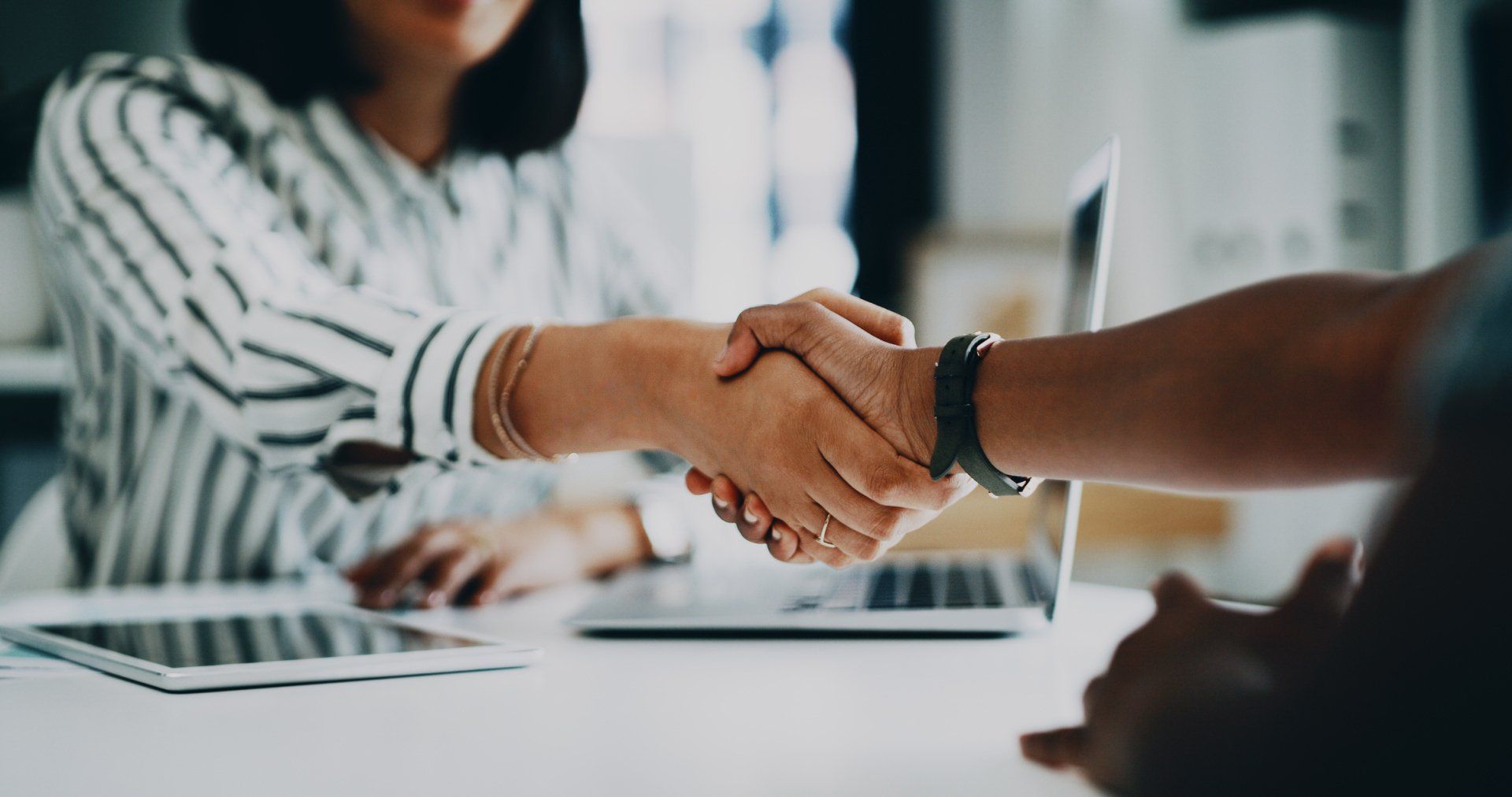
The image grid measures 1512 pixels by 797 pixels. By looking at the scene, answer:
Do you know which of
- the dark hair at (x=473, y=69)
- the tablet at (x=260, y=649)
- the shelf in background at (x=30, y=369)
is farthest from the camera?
the shelf in background at (x=30, y=369)

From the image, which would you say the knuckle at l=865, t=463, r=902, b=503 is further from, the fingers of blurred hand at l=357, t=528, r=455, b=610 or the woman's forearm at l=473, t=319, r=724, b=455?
the fingers of blurred hand at l=357, t=528, r=455, b=610

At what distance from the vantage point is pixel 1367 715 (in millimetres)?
269

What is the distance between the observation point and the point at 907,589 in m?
0.77

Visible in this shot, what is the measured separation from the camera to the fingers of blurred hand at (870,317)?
26.4 inches

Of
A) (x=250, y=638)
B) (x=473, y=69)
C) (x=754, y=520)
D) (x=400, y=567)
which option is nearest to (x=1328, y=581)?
(x=754, y=520)

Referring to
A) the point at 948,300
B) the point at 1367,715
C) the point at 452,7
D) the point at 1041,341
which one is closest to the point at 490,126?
the point at 452,7

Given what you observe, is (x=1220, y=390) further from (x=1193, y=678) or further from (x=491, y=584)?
(x=491, y=584)

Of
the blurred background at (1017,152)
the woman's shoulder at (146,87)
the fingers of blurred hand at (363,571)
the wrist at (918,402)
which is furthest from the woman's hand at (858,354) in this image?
the blurred background at (1017,152)

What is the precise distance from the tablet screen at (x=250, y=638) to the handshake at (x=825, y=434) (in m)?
0.21

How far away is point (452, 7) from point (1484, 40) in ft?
7.24

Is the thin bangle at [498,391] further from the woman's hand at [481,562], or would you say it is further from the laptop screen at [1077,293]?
the laptop screen at [1077,293]

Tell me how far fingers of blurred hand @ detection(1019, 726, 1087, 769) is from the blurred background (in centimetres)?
115

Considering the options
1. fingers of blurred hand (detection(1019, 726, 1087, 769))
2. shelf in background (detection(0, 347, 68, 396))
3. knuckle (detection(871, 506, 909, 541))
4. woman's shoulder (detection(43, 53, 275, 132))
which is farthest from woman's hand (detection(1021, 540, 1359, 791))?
shelf in background (detection(0, 347, 68, 396))

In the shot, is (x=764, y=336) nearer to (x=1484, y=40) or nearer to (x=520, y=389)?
(x=520, y=389)
